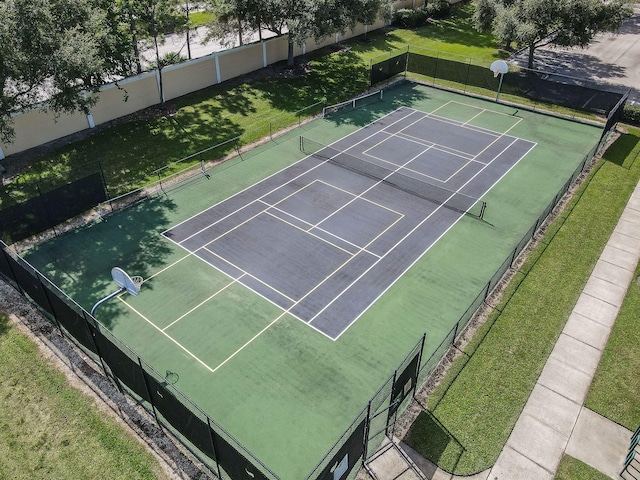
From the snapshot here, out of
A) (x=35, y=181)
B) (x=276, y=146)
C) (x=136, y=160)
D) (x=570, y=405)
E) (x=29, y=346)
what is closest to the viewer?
(x=570, y=405)

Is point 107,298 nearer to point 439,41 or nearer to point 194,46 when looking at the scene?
point 194,46

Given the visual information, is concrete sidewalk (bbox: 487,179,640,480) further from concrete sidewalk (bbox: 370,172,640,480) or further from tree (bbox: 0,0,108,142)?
tree (bbox: 0,0,108,142)

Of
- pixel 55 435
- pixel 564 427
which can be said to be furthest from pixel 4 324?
pixel 564 427

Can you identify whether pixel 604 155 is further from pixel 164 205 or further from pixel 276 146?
pixel 164 205

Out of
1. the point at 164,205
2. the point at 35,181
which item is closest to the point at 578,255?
the point at 164,205

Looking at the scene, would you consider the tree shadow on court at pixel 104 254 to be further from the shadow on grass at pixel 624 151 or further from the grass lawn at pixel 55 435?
the shadow on grass at pixel 624 151
